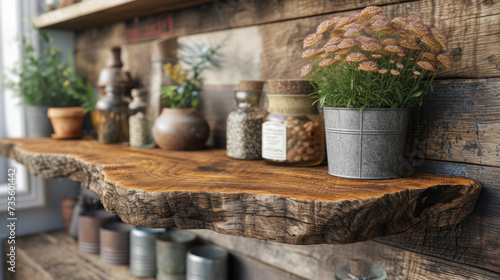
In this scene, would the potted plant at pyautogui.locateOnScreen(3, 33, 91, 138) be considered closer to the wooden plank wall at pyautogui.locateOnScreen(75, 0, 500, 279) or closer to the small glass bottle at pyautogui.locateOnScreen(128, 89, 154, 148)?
the small glass bottle at pyautogui.locateOnScreen(128, 89, 154, 148)

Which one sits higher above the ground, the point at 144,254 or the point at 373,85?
the point at 373,85

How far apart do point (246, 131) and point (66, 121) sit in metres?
0.74

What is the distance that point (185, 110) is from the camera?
1.11 metres

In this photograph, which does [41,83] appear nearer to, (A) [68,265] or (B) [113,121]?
(B) [113,121]

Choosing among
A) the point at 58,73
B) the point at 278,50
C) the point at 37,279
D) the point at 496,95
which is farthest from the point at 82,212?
the point at 496,95

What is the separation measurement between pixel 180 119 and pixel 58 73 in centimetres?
68

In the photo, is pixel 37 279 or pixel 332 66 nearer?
pixel 332 66

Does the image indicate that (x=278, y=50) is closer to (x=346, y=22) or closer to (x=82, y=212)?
(x=346, y=22)

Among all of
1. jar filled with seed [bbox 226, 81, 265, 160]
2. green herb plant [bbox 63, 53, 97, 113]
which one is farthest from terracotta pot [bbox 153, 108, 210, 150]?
green herb plant [bbox 63, 53, 97, 113]

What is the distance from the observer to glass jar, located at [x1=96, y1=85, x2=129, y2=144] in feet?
4.10

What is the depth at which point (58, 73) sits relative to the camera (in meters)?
Result: 1.52

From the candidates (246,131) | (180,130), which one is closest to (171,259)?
(180,130)

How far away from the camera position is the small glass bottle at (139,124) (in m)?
1.18

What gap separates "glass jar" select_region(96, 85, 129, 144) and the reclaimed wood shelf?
438mm
